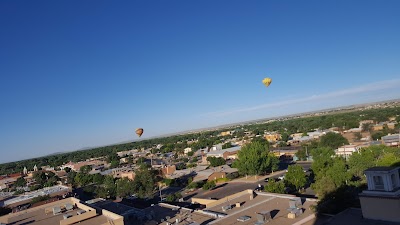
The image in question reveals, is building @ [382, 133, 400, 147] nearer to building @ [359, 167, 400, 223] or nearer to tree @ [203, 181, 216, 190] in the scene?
tree @ [203, 181, 216, 190]

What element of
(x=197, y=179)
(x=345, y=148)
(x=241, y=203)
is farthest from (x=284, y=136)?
(x=241, y=203)

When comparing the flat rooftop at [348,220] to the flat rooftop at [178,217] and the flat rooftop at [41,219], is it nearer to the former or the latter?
the flat rooftop at [178,217]

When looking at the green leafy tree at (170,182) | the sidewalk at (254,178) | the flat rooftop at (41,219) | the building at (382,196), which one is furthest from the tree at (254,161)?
the building at (382,196)

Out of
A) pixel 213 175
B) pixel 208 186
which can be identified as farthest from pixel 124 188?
pixel 213 175

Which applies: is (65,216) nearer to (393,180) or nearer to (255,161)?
(393,180)

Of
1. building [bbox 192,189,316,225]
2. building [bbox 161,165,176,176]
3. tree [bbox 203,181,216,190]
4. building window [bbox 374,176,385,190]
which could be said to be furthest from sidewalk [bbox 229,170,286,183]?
building window [bbox 374,176,385,190]

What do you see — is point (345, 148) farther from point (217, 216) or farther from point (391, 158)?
point (217, 216)
